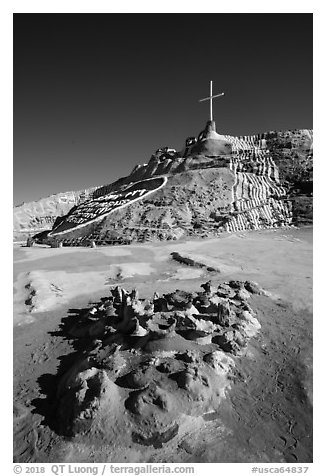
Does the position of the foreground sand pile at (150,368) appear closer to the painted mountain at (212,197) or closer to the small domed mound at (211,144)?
the painted mountain at (212,197)

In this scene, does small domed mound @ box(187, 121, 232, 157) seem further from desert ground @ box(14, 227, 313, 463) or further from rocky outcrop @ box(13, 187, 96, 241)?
rocky outcrop @ box(13, 187, 96, 241)

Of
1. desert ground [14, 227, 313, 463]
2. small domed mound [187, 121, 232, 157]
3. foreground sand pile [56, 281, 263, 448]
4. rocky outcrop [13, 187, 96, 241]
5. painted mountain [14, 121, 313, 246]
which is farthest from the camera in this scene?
rocky outcrop [13, 187, 96, 241]

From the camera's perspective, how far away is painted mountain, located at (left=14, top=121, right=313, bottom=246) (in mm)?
29877

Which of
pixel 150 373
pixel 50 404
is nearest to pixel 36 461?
pixel 50 404

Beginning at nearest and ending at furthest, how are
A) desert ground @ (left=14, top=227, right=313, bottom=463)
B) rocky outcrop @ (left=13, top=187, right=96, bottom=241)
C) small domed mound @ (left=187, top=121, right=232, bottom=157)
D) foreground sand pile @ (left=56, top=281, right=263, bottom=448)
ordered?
desert ground @ (left=14, top=227, right=313, bottom=463) → foreground sand pile @ (left=56, top=281, right=263, bottom=448) → small domed mound @ (left=187, top=121, right=232, bottom=157) → rocky outcrop @ (left=13, top=187, right=96, bottom=241)

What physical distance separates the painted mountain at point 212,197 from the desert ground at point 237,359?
10.4 m

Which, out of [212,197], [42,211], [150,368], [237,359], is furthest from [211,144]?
[42,211]

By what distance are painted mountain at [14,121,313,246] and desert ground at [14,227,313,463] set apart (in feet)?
34.0

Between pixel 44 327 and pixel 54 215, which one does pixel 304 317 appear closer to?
pixel 44 327

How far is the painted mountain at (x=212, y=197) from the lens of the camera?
98.0 ft

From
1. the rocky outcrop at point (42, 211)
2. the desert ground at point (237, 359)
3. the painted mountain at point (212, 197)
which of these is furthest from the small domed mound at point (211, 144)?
the rocky outcrop at point (42, 211)

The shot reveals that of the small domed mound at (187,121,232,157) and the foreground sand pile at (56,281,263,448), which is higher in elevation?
the small domed mound at (187,121,232,157)

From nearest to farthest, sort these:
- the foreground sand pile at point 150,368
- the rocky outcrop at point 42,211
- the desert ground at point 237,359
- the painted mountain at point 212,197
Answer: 1. the desert ground at point 237,359
2. the foreground sand pile at point 150,368
3. the painted mountain at point 212,197
4. the rocky outcrop at point 42,211

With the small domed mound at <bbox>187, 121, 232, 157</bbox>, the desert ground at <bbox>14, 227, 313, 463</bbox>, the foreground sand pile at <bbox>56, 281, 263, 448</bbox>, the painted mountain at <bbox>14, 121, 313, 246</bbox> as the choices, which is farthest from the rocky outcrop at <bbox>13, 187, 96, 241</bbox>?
the foreground sand pile at <bbox>56, 281, 263, 448</bbox>
